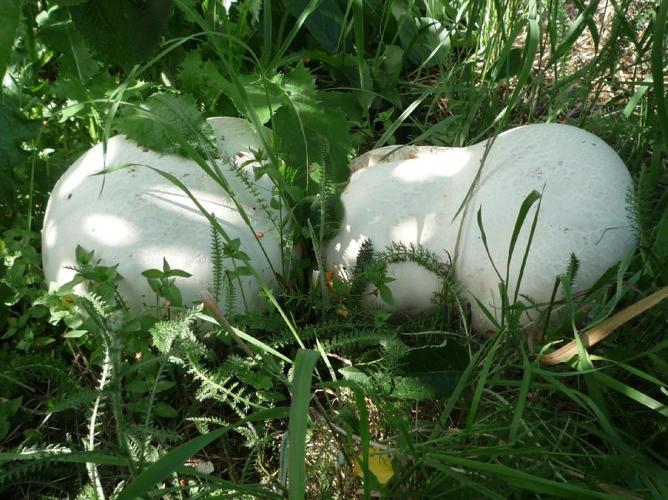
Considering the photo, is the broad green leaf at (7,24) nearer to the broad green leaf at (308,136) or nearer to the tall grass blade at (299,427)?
the tall grass blade at (299,427)

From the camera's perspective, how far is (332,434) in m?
1.63

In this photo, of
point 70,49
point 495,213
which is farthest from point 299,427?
point 70,49

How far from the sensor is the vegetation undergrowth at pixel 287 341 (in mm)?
1397

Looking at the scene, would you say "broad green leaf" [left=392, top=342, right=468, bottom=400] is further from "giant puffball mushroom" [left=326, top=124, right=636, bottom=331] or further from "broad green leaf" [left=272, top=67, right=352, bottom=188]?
"broad green leaf" [left=272, top=67, right=352, bottom=188]

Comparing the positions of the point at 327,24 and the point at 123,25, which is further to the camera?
the point at 327,24

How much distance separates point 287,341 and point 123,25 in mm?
900

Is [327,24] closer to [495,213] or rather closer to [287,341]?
[495,213]

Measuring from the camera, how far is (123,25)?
1.88m

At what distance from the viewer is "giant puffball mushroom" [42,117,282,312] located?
1860 mm

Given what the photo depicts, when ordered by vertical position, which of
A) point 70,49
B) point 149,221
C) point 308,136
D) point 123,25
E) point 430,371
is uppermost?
point 123,25

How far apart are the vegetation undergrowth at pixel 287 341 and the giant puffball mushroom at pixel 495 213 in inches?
A: 1.8

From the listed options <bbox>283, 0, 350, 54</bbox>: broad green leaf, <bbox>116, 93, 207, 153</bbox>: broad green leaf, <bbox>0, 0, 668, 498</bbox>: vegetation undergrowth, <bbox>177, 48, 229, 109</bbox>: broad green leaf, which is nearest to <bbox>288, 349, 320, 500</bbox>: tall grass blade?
<bbox>0, 0, 668, 498</bbox>: vegetation undergrowth

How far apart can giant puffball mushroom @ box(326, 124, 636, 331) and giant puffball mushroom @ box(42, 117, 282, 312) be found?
0.27 m

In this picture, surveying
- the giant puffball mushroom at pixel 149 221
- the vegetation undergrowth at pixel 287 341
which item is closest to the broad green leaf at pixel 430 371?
the vegetation undergrowth at pixel 287 341
